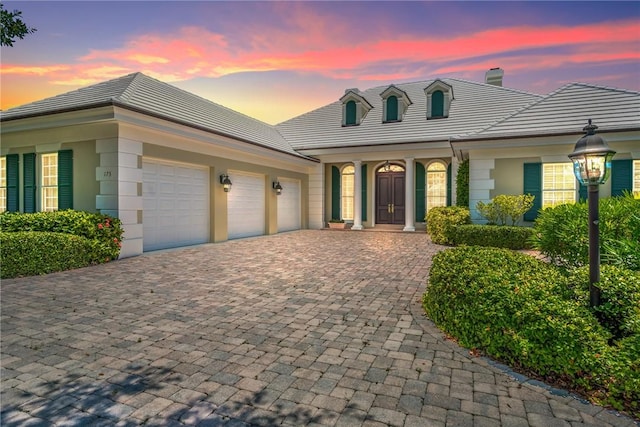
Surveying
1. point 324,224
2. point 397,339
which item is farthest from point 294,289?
point 324,224

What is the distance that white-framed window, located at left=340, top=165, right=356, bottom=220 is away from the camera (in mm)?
18609

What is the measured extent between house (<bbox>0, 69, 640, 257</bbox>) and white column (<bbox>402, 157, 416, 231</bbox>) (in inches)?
2.5

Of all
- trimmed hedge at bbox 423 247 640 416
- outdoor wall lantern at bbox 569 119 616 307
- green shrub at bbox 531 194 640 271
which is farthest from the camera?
green shrub at bbox 531 194 640 271

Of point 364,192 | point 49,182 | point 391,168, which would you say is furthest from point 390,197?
point 49,182

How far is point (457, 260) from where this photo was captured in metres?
4.93

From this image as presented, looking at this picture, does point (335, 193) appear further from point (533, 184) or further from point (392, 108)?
point (533, 184)

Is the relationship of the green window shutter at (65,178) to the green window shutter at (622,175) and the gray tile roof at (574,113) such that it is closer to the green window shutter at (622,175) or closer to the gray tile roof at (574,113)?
the gray tile roof at (574,113)

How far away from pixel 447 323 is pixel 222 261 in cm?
611

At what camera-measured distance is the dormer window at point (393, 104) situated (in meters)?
17.8

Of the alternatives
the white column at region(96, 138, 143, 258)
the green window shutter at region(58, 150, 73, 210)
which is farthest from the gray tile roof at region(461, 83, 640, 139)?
the green window shutter at region(58, 150, 73, 210)

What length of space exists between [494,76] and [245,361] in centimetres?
2206

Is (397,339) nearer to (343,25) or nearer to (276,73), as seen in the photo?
(343,25)

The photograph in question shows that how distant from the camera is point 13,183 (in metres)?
10.6

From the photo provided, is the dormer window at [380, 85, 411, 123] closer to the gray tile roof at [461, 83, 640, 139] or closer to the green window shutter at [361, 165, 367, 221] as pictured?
the green window shutter at [361, 165, 367, 221]
